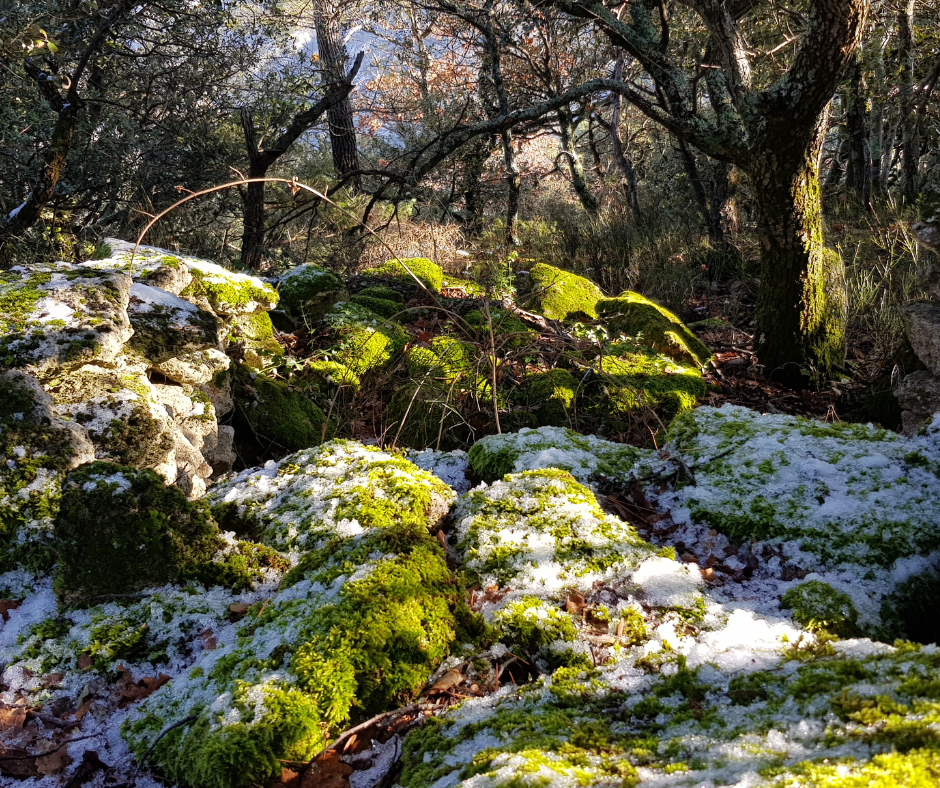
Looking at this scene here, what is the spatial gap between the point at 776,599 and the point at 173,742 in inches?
66.4

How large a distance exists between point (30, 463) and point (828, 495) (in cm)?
302

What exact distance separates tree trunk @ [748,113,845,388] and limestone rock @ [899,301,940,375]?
1.08 metres

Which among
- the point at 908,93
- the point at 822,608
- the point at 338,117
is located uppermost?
the point at 338,117

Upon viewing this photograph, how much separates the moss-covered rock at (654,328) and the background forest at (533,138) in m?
0.59

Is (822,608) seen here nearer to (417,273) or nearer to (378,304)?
(378,304)

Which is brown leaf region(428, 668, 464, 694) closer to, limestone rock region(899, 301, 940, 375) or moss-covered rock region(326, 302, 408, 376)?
moss-covered rock region(326, 302, 408, 376)

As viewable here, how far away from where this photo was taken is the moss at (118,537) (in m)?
1.98

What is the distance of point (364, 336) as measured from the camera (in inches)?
199

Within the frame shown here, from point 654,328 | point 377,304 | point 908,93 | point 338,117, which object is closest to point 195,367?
point 377,304

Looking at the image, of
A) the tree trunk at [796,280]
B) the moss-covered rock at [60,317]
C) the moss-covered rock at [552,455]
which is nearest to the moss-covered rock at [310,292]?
the moss-covered rock at [60,317]

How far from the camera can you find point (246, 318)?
4559mm

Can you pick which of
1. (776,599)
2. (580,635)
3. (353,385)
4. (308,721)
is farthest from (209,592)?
(353,385)

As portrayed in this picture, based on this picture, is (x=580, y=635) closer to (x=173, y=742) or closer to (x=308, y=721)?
(x=308, y=721)

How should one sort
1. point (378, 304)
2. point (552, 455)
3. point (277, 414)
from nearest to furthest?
1. point (552, 455)
2. point (277, 414)
3. point (378, 304)
